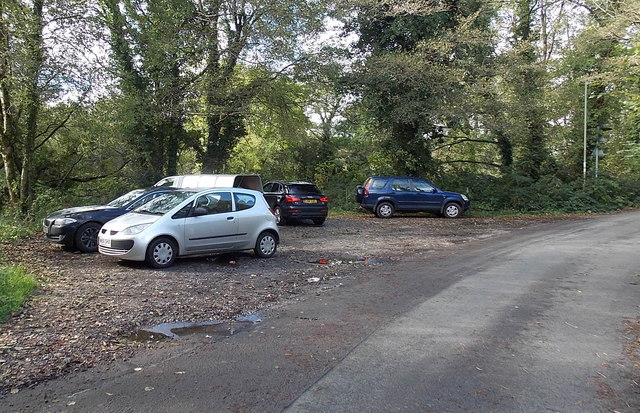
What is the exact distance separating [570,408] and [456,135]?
86.9 ft

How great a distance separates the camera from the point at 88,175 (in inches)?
876

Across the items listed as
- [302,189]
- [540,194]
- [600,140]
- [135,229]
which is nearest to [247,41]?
[302,189]

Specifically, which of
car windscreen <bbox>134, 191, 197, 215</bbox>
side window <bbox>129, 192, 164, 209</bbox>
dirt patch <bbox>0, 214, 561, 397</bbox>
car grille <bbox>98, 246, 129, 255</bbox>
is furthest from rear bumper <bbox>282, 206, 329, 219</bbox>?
car grille <bbox>98, 246, 129, 255</bbox>

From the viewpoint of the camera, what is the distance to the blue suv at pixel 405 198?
2138cm

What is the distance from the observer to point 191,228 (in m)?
9.59

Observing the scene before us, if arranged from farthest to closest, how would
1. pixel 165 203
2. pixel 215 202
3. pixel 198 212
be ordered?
1. pixel 215 202
2. pixel 165 203
3. pixel 198 212

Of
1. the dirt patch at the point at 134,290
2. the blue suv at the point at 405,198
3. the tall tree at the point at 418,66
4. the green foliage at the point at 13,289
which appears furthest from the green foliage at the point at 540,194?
the green foliage at the point at 13,289

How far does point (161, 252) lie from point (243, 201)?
2.17 m

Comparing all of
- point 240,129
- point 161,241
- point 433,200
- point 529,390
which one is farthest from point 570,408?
point 240,129

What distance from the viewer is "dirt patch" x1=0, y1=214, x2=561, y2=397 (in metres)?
4.79

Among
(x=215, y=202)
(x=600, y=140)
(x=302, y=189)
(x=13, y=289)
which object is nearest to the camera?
(x=13, y=289)

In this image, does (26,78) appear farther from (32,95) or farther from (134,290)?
(134,290)

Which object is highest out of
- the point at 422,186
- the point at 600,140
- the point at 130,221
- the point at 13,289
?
the point at 600,140

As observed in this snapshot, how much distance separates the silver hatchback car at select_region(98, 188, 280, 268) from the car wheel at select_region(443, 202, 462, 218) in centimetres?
1265
